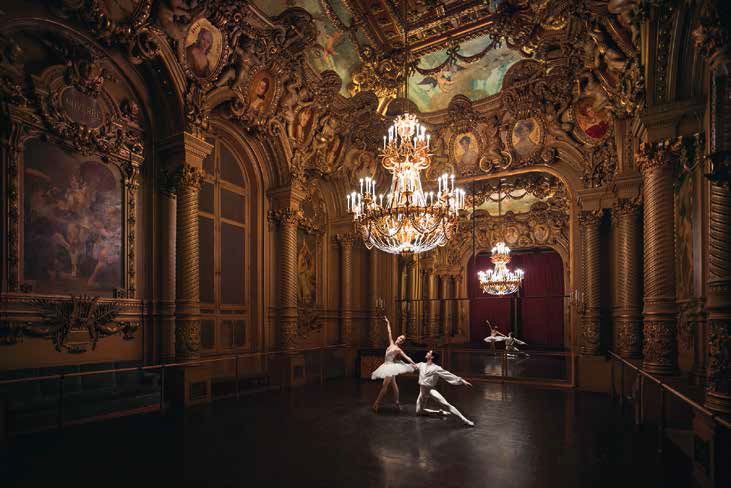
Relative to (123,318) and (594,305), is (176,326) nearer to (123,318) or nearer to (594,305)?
(123,318)

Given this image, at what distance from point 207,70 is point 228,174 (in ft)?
8.28

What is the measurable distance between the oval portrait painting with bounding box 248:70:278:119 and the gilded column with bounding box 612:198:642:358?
8.23 m

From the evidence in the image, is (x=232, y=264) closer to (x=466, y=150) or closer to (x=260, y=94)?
(x=260, y=94)

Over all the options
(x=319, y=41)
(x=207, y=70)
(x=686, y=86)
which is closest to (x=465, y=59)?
(x=319, y=41)

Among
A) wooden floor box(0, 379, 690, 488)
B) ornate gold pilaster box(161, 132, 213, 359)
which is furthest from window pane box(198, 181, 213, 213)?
wooden floor box(0, 379, 690, 488)

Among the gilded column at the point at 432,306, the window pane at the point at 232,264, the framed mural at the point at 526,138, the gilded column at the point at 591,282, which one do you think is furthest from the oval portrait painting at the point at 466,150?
the gilded column at the point at 432,306

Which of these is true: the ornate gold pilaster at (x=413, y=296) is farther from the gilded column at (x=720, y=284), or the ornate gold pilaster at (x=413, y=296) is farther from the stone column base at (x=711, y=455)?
the gilded column at (x=720, y=284)

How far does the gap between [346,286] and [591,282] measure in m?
6.51

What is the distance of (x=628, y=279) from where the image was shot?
9852 millimetres

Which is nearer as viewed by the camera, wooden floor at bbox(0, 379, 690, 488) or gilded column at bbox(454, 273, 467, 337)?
wooden floor at bbox(0, 379, 690, 488)

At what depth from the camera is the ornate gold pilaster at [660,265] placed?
6.72m

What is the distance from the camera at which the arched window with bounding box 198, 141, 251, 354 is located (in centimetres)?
927

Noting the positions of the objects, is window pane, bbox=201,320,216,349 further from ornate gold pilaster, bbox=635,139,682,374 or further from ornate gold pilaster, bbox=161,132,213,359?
ornate gold pilaster, bbox=635,139,682,374

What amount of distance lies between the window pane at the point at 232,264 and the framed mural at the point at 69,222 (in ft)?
8.25
